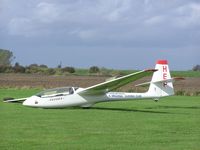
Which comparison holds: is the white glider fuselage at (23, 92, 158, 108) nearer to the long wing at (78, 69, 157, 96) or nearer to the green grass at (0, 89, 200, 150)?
the long wing at (78, 69, 157, 96)

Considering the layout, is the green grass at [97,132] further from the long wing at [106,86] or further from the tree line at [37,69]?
the tree line at [37,69]

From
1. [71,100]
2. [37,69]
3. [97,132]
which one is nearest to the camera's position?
[97,132]

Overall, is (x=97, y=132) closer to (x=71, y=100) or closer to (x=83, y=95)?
(x=71, y=100)

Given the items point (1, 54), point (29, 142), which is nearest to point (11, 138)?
point (29, 142)

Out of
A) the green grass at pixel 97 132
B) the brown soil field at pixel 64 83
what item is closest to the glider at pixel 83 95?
the green grass at pixel 97 132

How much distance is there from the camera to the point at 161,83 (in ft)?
86.0

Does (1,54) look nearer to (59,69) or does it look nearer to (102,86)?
(59,69)

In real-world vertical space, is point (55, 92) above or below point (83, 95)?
above

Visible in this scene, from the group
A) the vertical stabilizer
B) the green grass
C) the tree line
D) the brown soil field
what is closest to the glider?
the vertical stabilizer

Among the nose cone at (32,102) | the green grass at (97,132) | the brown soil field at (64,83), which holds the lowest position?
the green grass at (97,132)

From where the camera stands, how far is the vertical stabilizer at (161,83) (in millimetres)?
26141

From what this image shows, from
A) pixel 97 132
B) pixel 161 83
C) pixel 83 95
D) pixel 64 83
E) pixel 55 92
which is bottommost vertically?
pixel 97 132

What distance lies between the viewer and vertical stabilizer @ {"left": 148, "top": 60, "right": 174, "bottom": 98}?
2614 centimetres

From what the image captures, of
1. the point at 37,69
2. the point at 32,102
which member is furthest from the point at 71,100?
the point at 37,69
